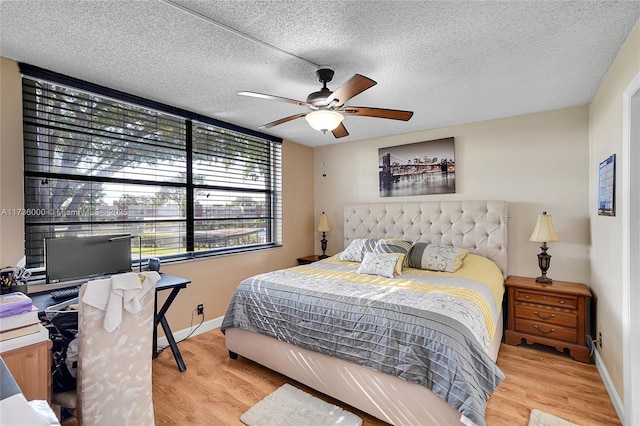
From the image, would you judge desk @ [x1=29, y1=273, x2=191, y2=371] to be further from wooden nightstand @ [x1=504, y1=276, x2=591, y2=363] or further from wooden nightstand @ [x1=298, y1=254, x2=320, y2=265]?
wooden nightstand @ [x1=504, y1=276, x2=591, y2=363]

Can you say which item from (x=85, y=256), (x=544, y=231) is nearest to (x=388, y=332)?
(x=544, y=231)

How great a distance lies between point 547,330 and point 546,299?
293mm

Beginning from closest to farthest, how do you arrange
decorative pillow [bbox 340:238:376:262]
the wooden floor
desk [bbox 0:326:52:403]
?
desk [bbox 0:326:52:403], the wooden floor, decorative pillow [bbox 340:238:376:262]

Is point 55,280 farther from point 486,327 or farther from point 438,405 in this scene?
point 486,327

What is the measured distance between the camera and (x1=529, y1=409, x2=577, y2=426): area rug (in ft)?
6.50

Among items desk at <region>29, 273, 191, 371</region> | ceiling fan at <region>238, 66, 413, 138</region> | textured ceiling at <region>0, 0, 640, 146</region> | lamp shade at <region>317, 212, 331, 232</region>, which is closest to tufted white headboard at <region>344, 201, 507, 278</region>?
lamp shade at <region>317, 212, 331, 232</region>

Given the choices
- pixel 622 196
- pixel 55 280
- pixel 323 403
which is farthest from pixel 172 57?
pixel 622 196

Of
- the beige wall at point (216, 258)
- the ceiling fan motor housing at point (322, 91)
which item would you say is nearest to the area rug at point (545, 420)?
the ceiling fan motor housing at point (322, 91)

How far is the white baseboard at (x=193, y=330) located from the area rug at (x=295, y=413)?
1452mm

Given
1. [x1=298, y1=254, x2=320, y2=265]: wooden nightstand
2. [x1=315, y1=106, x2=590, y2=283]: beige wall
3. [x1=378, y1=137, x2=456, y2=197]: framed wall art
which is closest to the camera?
[x1=315, y1=106, x2=590, y2=283]: beige wall

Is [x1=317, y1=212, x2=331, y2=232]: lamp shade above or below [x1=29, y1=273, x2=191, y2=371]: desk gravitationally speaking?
above

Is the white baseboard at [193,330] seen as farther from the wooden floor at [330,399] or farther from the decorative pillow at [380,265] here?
the decorative pillow at [380,265]

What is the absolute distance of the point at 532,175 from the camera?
3.38 metres

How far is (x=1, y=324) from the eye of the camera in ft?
4.87
